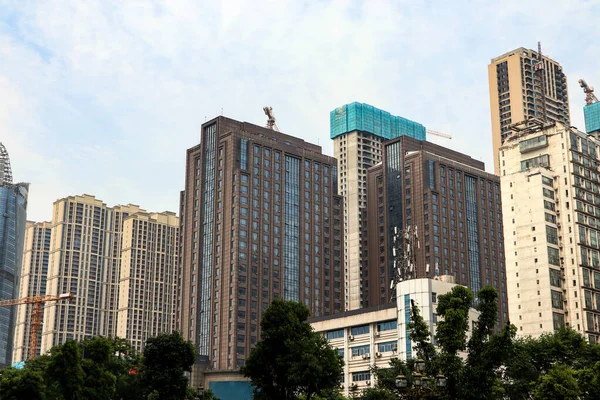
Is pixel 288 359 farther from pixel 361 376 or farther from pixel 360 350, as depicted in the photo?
pixel 360 350

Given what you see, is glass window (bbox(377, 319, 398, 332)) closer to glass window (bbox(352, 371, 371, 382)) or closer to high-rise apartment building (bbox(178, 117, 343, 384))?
glass window (bbox(352, 371, 371, 382))

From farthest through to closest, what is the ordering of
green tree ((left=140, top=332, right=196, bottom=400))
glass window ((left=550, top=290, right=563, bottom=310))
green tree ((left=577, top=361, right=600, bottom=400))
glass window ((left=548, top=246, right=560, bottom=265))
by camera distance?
glass window ((left=548, top=246, right=560, bottom=265)) → glass window ((left=550, top=290, right=563, bottom=310)) → green tree ((left=140, top=332, right=196, bottom=400)) → green tree ((left=577, top=361, right=600, bottom=400))

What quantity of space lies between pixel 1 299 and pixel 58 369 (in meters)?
148

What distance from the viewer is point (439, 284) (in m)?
92.9

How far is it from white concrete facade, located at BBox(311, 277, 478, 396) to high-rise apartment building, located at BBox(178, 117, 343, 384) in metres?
36.8

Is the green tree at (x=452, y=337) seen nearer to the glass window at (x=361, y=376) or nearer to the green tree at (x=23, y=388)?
the green tree at (x=23, y=388)

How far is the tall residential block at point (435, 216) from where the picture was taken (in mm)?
168125

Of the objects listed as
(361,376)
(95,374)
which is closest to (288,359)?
(95,374)

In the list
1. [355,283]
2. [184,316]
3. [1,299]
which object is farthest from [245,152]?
[1,299]

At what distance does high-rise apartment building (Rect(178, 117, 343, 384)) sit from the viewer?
464ft

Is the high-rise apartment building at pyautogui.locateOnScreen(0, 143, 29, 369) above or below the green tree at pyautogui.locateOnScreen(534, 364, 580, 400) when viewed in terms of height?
above

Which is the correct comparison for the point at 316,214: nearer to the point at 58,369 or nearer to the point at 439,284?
the point at 439,284

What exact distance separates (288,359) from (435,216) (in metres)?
121

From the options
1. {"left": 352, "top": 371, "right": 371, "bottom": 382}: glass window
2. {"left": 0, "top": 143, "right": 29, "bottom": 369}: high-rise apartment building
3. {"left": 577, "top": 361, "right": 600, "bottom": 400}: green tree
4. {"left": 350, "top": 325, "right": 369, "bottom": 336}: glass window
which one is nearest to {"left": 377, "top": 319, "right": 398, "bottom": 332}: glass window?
{"left": 350, "top": 325, "right": 369, "bottom": 336}: glass window
